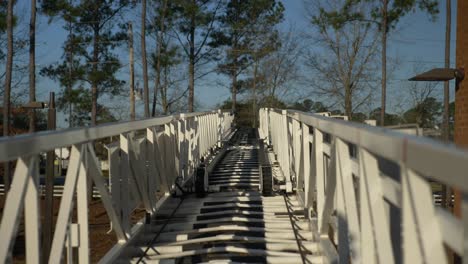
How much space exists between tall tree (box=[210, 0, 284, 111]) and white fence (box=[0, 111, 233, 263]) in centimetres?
3190

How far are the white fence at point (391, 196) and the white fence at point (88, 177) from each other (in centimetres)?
154

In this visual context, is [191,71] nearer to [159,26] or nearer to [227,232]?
[159,26]

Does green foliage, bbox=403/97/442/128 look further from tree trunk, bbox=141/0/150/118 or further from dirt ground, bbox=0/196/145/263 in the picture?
dirt ground, bbox=0/196/145/263

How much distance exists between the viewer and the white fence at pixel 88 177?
2.99 metres

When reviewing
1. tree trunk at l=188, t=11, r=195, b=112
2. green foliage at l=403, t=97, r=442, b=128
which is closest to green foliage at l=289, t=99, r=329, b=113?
green foliage at l=403, t=97, r=442, b=128

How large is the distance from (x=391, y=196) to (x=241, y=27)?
128ft

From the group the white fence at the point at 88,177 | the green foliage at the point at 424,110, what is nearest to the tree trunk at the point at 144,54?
the green foliage at the point at 424,110

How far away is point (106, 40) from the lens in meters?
35.7

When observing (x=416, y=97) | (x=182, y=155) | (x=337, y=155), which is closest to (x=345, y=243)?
(x=337, y=155)

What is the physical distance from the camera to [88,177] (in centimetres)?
436

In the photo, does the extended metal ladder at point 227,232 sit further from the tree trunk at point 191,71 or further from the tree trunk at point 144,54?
the tree trunk at point 191,71

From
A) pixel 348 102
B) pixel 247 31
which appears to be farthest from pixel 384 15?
pixel 247 31

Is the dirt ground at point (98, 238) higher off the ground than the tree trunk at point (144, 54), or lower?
lower

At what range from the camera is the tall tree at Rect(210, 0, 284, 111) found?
135ft
